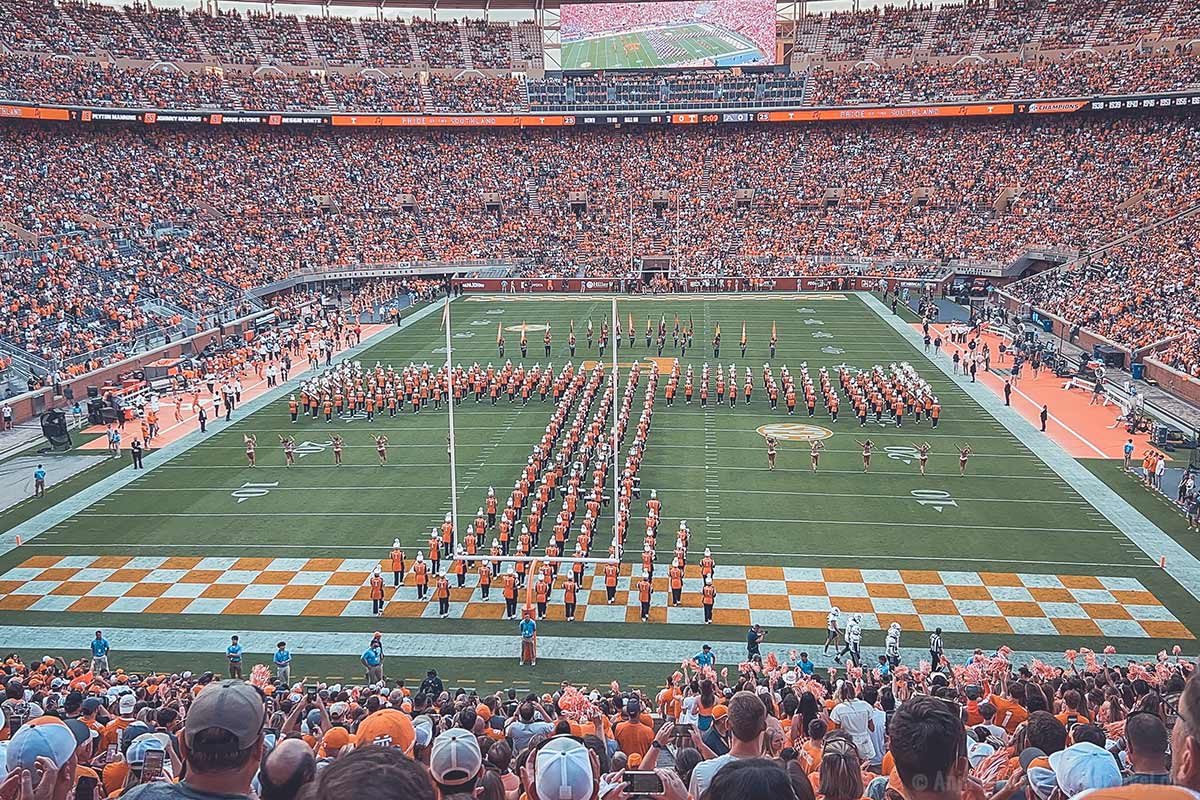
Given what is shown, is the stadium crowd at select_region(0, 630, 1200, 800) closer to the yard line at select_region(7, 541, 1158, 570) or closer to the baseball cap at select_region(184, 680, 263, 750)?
the baseball cap at select_region(184, 680, 263, 750)

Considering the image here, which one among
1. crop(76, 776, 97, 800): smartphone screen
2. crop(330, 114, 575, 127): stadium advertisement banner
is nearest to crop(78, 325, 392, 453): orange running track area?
crop(76, 776, 97, 800): smartphone screen

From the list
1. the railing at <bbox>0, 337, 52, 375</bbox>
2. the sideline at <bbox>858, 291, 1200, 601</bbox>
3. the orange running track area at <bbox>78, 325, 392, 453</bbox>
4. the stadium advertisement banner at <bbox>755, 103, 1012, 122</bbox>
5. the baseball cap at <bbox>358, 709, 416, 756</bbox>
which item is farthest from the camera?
the stadium advertisement banner at <bbox>755, 103, 1012, 122</bbox>

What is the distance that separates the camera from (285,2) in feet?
209

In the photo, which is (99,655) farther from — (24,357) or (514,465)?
(24,357)

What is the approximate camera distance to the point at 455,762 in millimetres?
3389

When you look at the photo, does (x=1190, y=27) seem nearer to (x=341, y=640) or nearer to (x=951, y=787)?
(x=341, y=640)

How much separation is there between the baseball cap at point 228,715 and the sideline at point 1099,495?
15.0 metres

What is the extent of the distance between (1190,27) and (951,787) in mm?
60371

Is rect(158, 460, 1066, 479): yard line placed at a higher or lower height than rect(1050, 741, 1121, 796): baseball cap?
lower

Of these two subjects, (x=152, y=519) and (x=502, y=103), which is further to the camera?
(x=502, y=103)

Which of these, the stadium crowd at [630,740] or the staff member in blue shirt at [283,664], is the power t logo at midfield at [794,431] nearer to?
the stadium crowd at [630,740]

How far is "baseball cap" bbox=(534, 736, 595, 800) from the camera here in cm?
352

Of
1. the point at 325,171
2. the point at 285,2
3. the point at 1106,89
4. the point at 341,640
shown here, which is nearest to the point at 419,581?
the point at 341,640

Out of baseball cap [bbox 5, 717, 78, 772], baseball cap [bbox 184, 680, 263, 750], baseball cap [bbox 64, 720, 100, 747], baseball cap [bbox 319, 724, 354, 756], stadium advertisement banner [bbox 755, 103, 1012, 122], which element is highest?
stadium advertisement banner [bbox 755, 103, 1012, 122]
